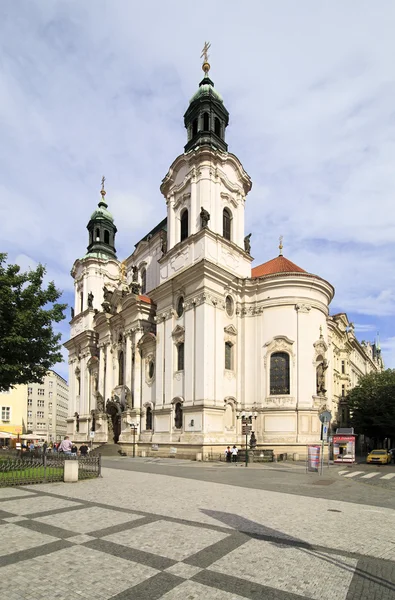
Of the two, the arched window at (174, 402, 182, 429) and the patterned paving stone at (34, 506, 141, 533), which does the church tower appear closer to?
the arched window at (174, 402, 182, 429)

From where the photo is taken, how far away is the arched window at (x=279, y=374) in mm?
37344

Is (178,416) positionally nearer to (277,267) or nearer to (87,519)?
(277,267)

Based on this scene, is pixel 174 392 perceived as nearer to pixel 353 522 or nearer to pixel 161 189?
pixel 161 189

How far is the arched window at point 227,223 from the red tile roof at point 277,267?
464cm

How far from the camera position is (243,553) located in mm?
7777

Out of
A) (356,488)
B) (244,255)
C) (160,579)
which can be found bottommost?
(356,488)

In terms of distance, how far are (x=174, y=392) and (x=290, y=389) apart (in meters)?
9.21

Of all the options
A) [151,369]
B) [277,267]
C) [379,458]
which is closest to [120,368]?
[151,369]

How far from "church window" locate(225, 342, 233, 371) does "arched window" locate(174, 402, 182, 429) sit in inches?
196

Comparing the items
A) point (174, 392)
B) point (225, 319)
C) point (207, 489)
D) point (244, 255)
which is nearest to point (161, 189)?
point (244, 255)

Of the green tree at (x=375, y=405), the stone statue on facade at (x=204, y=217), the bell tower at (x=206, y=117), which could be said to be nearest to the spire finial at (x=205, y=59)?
the bell tower at (x=206, y=117)

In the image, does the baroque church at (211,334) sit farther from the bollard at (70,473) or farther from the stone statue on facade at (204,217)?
the bollard at (70,473)

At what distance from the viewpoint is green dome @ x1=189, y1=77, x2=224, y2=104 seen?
45000 mm

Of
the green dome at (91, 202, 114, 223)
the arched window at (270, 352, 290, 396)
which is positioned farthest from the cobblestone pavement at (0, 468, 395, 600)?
the green dome at (91, 202, 114, 223)
